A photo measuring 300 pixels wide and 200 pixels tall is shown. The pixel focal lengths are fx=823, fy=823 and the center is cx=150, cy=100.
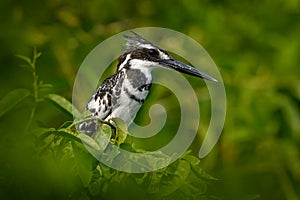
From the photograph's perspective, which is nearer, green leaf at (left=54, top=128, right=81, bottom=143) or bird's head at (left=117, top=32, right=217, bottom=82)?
green leaf at (left=54, top=128, right=81, bottom=143)

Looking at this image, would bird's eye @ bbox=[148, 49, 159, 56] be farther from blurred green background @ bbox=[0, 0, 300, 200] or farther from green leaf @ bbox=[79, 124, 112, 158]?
blurred green background @ bbox=[0, 0, 300, 200]

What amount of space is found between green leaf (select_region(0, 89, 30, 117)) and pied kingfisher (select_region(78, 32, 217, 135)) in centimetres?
11

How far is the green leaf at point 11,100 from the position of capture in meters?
1.33

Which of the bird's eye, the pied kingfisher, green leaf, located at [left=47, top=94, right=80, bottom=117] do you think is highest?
the bird's eye

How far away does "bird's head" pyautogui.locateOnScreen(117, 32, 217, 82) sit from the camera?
145cm

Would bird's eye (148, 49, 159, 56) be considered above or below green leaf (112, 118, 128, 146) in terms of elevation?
above

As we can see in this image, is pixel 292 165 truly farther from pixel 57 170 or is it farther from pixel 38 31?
pixel 57 170

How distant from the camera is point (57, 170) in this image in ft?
3.06

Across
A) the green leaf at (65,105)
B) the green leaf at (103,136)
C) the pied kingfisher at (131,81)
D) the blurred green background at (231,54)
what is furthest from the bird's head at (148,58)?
the blurred green background at (231,54)

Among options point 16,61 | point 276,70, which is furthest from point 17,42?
point 276,70

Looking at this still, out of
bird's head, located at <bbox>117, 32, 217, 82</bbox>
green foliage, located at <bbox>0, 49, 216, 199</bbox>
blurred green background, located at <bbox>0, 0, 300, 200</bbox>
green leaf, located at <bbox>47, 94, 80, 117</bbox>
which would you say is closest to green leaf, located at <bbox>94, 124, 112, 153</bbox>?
green foliage, located at <bbox>0, 49, 216, 199</bbox>

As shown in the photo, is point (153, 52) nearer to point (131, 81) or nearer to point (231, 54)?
point (131, 81)

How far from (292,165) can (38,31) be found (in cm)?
119

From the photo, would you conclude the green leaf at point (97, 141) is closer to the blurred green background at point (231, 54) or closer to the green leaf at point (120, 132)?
the green leaf at point (120, 132)
